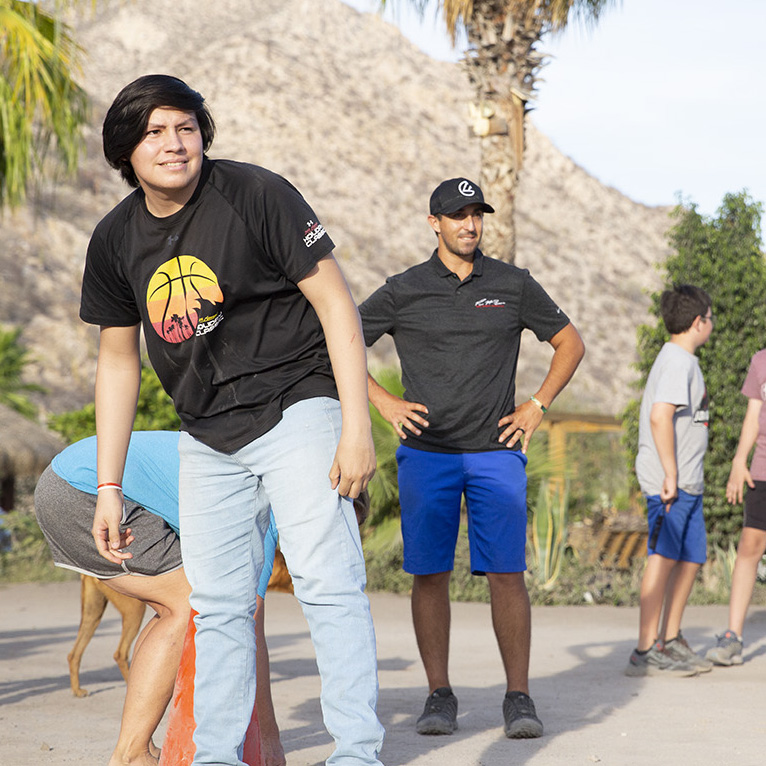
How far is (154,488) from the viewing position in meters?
3.71

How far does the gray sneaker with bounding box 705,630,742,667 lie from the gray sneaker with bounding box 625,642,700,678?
0.30 metres

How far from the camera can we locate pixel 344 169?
2189 inches

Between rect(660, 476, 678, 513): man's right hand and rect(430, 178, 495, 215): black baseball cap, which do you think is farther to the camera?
rect(660, 476, 678, 513): man's right hand

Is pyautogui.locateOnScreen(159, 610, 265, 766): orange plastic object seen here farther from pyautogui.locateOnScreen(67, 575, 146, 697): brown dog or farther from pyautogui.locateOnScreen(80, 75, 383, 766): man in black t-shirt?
pyautogui.locateOnScreen(67, 575, 146, 697): brown dog

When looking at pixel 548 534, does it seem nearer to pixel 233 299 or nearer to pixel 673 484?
pixel 673 484

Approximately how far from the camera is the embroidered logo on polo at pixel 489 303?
4789 millimetres

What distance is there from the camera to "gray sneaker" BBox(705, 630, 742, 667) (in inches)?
243

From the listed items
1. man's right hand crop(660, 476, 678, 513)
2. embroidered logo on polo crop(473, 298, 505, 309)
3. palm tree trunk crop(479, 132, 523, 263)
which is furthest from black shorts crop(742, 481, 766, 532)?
palm tree trunk crop(479, 132, 523, 263)

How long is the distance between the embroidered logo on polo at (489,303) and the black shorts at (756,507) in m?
2.28

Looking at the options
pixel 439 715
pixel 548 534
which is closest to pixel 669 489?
pixel 439 715

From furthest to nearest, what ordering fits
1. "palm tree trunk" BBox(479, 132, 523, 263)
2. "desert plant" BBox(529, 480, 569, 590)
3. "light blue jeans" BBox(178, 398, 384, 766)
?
"palm tree trunk" BBox(479, 132, 523, 263), "desert plant" BBox(529, 480, 569, 590), "light blue jeans" BBox(178, 398, 384, 766)

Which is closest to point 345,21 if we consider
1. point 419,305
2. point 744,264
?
point 744,264

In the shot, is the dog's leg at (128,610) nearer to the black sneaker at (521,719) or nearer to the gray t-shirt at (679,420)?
the black sneaker at (521,719)

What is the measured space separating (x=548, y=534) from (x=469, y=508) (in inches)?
213
